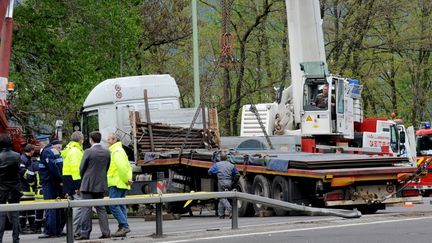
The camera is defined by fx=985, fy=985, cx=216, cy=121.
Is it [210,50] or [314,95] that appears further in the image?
[210,50]

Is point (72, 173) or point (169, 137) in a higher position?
point (169, 137)

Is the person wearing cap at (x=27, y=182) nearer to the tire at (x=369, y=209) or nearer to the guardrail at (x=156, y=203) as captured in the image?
the guardrail at (x=156, y=203)

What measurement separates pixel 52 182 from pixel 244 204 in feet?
20.2

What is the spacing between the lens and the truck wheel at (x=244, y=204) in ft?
73.8

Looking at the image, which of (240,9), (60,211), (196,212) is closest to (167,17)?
(240,9)

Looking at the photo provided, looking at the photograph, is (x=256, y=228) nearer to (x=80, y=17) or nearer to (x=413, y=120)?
(x=80, y=17)

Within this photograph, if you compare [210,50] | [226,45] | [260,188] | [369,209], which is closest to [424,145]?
[210,50]

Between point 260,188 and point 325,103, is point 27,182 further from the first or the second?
point 325,103

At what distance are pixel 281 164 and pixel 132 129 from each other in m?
5.84

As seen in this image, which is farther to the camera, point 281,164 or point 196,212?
point 196,212

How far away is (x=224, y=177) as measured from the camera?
2220 centimetres

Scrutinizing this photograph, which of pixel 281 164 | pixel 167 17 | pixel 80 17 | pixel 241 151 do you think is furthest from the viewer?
pixel 167 17

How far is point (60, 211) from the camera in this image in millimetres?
17391

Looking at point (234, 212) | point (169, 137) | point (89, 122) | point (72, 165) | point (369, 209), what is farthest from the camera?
point (89, 122)
